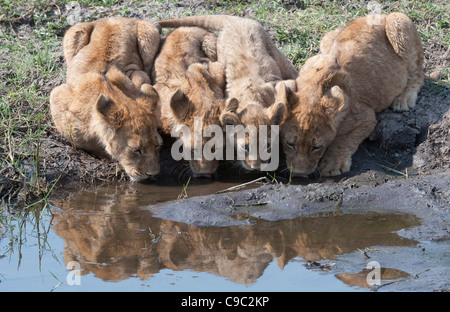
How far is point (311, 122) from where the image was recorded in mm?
8930

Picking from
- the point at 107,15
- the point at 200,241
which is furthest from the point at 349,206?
the point at 107,15

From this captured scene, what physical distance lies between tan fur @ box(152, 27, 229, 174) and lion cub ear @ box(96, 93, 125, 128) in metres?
0.62

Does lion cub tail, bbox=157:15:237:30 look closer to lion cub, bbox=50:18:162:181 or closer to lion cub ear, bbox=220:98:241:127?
lion cub, bbox=50:18:162:181

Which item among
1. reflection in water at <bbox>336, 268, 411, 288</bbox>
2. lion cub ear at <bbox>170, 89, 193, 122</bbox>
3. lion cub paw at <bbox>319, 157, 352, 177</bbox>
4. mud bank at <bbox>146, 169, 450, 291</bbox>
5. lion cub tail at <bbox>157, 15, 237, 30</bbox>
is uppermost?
lion cub tail at <bbox>157, 15, 237, 30</bbox>

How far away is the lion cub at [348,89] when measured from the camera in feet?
29.6

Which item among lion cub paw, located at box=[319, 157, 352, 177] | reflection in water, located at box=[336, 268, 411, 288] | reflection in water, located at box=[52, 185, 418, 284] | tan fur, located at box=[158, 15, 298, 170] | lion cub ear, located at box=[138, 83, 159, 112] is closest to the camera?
reflection in water, located at box=[336, 268, 411, 288]

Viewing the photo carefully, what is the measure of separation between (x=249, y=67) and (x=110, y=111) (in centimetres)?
205

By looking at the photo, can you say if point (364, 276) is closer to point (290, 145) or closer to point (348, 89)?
point (290, 145)

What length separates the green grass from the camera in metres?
10.1

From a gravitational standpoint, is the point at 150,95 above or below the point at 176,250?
above

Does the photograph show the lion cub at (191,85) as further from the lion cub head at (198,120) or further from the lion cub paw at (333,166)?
the lion cub paw at (333,166)

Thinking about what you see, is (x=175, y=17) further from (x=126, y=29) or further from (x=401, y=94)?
(x=401, y=94)

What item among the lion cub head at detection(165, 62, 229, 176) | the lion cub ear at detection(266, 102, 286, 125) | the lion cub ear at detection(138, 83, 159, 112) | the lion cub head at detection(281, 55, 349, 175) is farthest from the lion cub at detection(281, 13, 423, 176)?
the lion cub ear at detection(138, 83, 159, 112)

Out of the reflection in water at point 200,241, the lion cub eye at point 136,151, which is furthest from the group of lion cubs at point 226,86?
the reflection in water at point 200,241
